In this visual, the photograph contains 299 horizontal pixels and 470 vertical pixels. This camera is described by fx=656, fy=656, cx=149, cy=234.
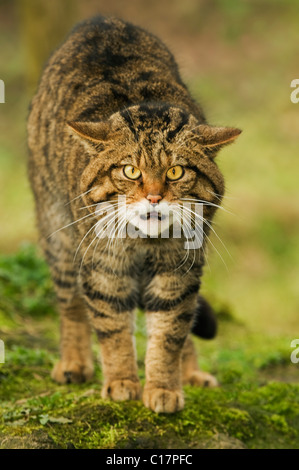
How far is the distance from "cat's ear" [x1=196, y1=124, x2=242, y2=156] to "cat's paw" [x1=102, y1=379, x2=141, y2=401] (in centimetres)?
130

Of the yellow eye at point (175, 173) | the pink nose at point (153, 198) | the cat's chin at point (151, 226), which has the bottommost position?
the cat's chin at point (151, 226)

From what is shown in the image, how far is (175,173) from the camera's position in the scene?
3.03 metres

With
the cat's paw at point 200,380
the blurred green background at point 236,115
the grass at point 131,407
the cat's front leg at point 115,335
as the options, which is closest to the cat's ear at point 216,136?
the blurred green background at point 236,115

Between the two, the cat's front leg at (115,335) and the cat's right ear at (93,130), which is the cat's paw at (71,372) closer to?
the cat's front leg at (115,335)

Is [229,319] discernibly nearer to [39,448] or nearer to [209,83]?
[39,448]

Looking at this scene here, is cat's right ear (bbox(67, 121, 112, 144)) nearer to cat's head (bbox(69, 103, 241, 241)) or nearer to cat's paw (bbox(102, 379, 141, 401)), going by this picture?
cat's head (bbox(69, 103, 241, 241))

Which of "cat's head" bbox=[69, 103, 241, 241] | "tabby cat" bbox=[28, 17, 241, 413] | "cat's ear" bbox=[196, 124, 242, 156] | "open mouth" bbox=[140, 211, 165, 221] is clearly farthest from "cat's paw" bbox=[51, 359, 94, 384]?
"cat's ear" bbox=[196, 124, 242, 156]

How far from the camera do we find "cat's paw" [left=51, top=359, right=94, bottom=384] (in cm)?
388

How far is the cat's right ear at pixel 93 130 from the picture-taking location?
306cm

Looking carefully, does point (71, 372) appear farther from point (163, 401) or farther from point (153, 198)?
point (153, 198)

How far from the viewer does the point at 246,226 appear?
9219 mm

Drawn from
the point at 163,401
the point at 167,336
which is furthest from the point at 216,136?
the point at 163,401

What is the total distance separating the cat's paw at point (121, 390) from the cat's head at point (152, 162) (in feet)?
2.92

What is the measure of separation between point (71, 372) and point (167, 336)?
0.80 m
